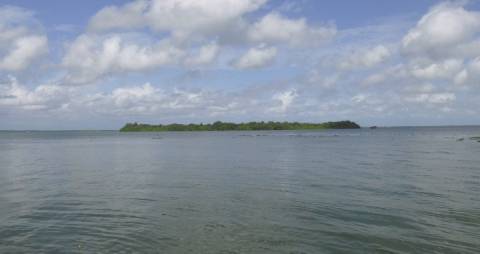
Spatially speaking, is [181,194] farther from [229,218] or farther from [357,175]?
[357,175]

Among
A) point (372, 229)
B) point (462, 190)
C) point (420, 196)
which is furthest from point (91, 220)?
point (462, 190)

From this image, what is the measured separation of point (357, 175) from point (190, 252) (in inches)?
960

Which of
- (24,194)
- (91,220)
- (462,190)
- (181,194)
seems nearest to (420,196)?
(462,190)

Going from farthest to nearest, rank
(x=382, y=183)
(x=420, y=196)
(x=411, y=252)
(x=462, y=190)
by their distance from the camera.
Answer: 1. (x=382, y=183)
2. (x=462, y=190)
3. (x=420, y=196)
4. (x=411, y=252)

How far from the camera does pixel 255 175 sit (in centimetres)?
3772

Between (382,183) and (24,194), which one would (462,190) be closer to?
(382,183)

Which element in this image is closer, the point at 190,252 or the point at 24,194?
the point at 190,252

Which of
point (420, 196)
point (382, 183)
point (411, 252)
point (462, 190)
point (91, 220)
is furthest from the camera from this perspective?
point (382, 183)

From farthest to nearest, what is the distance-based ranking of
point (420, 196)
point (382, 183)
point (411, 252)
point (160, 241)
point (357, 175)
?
point (357, 175) < point (382, 183) < point (420, 196) < point (160, 241) < point (411, 252)

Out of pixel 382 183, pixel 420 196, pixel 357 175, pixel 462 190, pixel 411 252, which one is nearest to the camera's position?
pixel 411 252

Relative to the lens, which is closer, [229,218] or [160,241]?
[160,241]

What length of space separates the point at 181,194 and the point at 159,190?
2.55m

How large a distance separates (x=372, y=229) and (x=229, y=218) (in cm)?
660

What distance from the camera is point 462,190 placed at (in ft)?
92.5
